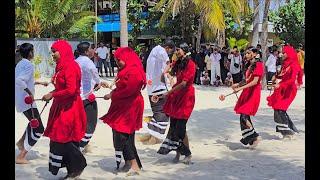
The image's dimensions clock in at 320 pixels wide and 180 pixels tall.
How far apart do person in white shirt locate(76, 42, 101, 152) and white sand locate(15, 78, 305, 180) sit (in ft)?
1.23

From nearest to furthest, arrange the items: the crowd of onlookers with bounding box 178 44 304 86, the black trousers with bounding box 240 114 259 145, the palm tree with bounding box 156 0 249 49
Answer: the black trousers with bounding box 240 114 259 145 < the crowd of onlookers with bounding box 178 44 304 86 < the palm tree with bounding box 156 0 249 49

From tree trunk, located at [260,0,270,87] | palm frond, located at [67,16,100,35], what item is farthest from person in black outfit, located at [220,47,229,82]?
palm frond, located at [67,16,100,35]

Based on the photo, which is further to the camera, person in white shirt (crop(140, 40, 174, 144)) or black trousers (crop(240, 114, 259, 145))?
person in white shirt (crop(140, 40, 174, 144))

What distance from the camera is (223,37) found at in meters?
29.8

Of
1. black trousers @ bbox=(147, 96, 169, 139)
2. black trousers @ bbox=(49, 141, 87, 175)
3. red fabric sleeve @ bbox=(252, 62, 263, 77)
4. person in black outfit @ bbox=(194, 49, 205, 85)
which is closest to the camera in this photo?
black trousers @ bbox=(49, 141, 87, 175)

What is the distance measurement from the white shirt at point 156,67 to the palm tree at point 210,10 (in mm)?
15306

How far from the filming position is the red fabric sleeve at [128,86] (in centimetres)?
647

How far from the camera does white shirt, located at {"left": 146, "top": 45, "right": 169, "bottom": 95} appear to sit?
27.3ft

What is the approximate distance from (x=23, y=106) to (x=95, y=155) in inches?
50.4

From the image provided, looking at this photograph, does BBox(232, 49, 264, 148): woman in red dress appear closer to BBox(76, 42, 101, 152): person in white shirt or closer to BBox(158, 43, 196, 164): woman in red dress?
BBox(158, 43, 196, 164): woman in red dress

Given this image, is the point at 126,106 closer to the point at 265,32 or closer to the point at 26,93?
the point at 26,93

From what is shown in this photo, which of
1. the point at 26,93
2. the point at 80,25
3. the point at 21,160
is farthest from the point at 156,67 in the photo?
the point at 80,25

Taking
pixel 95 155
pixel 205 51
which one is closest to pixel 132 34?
pixel 205 51
